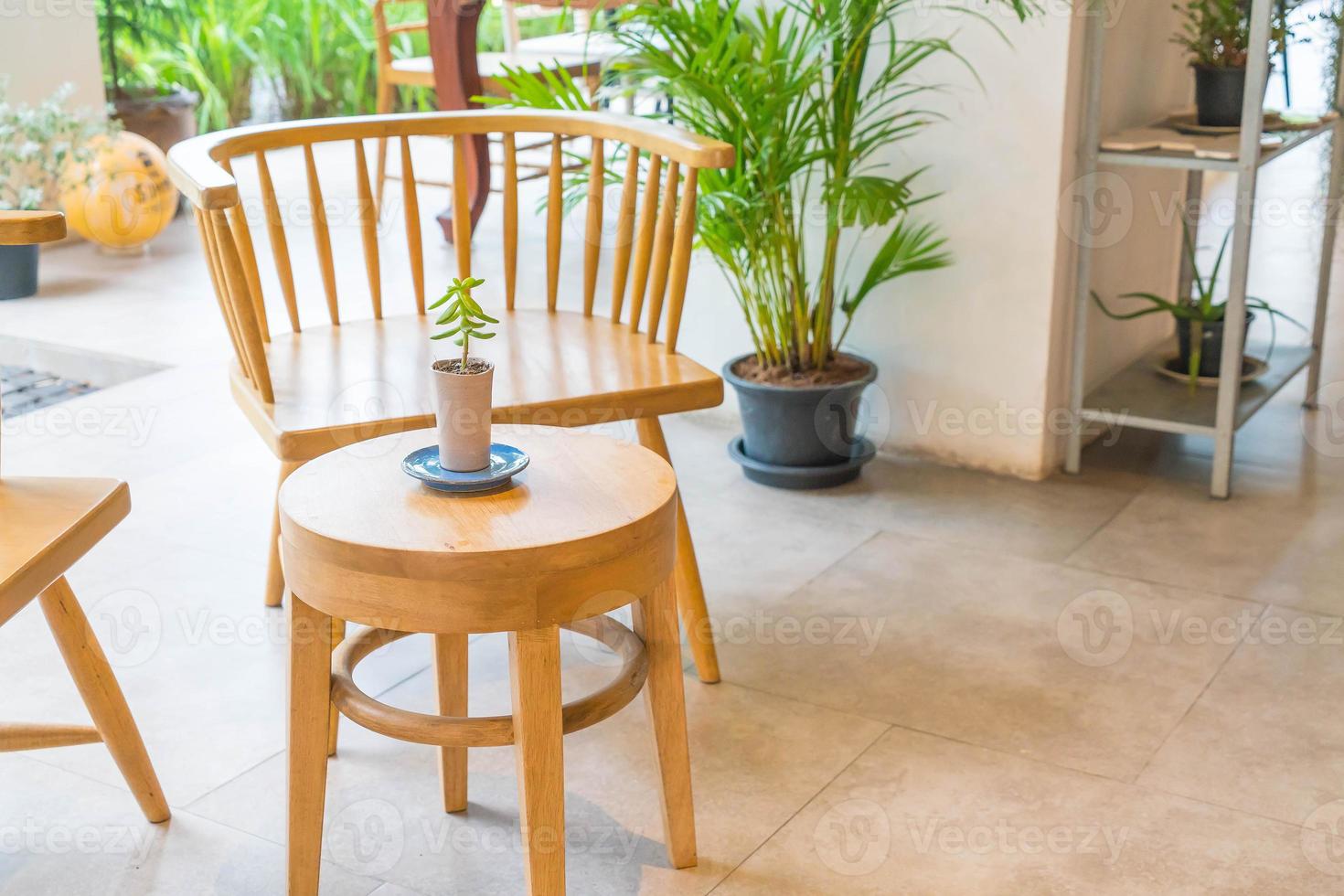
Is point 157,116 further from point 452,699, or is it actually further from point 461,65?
point 452,699

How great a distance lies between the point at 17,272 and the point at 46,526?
9.43 ft

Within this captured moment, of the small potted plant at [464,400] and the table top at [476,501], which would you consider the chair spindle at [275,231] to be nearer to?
the table top at [476,501]

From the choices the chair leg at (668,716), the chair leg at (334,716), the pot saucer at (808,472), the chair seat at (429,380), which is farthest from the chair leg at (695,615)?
the pot saucer at (808,472)

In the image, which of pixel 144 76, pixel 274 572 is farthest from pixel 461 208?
pixel 144 76

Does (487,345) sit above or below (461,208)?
below

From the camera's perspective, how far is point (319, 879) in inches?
62.4

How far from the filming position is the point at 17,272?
158 inches

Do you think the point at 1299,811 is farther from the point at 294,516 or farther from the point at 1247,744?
the point at 294,516

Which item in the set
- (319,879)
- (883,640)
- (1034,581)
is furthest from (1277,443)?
(319,879)

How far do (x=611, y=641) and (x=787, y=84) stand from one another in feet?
3.99

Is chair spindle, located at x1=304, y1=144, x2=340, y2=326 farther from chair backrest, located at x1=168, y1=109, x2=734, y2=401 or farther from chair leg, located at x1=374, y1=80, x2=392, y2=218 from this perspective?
chair leg, located at x1=374, y1=80, x2=392, y2=218

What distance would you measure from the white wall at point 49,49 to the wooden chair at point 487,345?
10.1 feet

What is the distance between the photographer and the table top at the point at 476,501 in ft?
4.37

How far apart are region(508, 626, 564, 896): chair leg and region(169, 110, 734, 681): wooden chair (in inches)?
18.9
